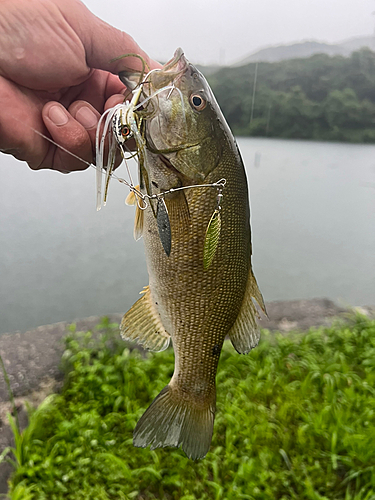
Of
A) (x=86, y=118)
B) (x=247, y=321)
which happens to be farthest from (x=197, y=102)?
(x=247, y=321)

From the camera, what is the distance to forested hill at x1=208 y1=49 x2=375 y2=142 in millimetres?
2715

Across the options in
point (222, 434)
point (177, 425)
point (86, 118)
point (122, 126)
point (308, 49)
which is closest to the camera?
point (122, 126)

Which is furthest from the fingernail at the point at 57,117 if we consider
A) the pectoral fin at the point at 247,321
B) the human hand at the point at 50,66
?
the pectoral fin at the point at 247,321

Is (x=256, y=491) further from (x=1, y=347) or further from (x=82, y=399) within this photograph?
(x=1, y=347)

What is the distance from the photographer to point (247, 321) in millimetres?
952

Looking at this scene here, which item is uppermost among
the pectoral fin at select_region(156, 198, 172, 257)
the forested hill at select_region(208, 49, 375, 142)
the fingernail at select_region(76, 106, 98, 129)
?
the forested hill at select_region(208, 49, 375, 142)

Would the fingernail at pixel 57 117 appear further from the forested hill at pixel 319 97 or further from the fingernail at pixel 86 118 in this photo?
the forested hill at pixel 319 97

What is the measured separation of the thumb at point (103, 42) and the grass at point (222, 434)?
71.5 inches

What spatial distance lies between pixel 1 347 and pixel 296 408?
2.05m

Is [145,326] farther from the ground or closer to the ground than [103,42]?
closer to the ground

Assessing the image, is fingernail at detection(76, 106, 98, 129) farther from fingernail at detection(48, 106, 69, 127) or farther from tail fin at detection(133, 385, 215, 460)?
tail fin at detection(133, 385, 215, 460)

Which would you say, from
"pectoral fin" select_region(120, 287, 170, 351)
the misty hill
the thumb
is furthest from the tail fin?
the misty hill

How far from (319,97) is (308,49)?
375mm

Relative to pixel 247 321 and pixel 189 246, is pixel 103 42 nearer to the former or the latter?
pixel 189 246
